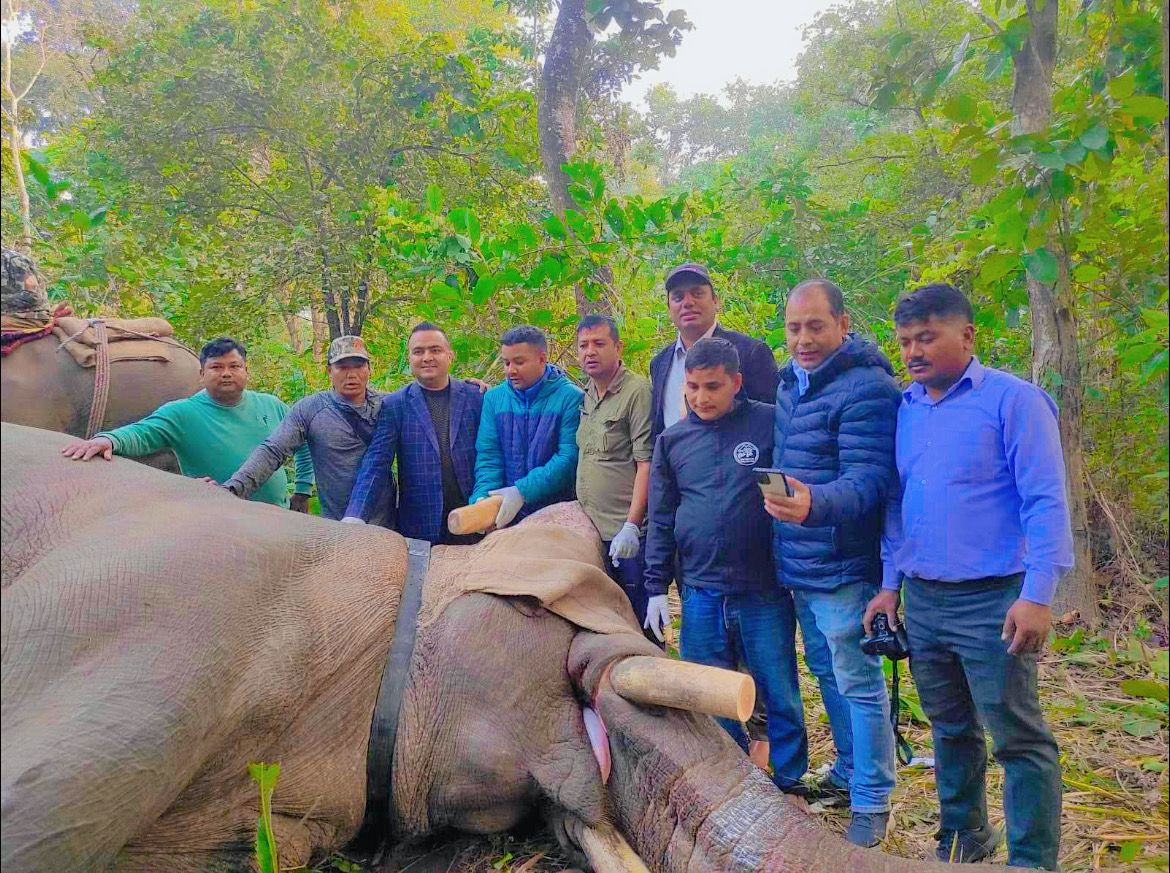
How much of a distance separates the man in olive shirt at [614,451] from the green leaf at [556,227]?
82.9 inches

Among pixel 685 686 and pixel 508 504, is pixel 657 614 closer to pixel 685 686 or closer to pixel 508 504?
pixel 508 504

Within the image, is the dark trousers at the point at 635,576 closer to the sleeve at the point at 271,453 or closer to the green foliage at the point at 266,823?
the sleeve at the point at 271,453

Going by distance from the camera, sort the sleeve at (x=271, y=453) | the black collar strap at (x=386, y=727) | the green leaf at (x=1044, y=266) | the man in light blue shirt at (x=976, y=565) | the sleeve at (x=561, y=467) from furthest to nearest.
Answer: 1. the sleeve at (x=561, y=467)
2. the sleeve at (x=271, y=453)
3. the green leaf at (x=1044, y=266)
4. the black collar strap at (x=386, y=727)
5. the man in light blue shirt at (x=976, y=565)

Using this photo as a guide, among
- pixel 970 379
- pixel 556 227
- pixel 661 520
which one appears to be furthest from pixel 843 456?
pixel 556 227

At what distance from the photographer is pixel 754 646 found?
129 inches

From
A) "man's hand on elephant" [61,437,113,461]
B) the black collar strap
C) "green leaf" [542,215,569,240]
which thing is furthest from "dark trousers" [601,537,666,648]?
"green leaf" [542,215,569,240]

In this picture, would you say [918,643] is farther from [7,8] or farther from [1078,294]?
[7,8]

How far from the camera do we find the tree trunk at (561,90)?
26.5ft

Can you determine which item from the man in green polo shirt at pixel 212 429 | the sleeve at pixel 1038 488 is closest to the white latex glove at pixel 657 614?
the sleeve at pixel 1038 488

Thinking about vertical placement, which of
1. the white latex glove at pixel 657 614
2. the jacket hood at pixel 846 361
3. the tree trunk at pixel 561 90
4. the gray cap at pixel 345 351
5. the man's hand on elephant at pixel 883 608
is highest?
the tree trunk at pixel 561 90

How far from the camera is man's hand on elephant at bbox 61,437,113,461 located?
245cm

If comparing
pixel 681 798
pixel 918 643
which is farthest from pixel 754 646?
pixel 681 798

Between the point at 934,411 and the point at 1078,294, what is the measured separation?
2.51m

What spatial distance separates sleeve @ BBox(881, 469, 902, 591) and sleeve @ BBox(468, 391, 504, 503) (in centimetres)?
185
